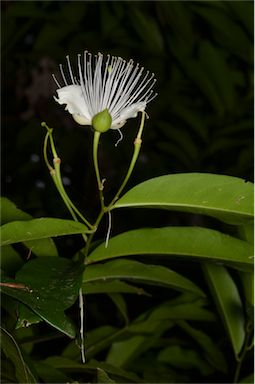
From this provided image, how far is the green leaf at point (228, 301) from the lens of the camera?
0.67 m

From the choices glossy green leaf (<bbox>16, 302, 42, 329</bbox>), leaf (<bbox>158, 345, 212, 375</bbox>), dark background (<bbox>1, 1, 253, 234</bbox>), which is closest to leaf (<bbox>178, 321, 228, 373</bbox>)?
leaf (<bbox>158, 345, 212, 375</bbox>)

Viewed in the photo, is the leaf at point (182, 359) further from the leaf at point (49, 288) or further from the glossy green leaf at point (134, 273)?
the leaf at point (49, 288)

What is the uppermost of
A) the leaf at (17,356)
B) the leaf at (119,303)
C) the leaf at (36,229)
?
the leaf at (36,229)

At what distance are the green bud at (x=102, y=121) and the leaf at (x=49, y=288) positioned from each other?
11 cm

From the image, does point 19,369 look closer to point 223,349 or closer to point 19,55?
point 223,349

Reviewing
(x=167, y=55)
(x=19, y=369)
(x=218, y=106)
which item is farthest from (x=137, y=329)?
(x=167, y=55)

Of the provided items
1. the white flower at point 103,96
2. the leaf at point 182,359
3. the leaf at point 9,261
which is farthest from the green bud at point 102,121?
the leaf at point 182,359

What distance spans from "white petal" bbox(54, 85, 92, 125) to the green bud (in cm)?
2

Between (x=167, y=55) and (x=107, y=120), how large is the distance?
969 millimetres

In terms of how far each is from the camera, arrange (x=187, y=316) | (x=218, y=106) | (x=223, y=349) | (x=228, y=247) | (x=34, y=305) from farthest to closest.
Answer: (x=218, y=106)
(x=223, y=349)
(x=187, y=316)
(x=228, y=247)
(x=34, y=305)

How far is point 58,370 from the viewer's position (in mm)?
559

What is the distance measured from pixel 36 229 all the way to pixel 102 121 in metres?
0.09

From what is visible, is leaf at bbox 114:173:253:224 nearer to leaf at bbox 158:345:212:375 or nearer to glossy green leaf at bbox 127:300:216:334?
glossy green leaf at bbox 127:300:216:334

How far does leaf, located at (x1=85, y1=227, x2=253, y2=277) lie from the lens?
54 centimetres
